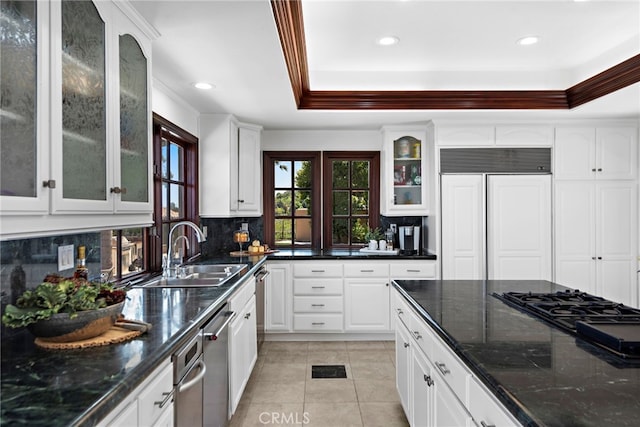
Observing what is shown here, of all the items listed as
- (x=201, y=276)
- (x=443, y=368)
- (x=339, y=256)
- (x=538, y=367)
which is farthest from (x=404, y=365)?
(x=339, y=256)

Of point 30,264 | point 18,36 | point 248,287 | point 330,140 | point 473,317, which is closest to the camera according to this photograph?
point 18,36

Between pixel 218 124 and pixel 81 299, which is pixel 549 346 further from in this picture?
pixel 218 124

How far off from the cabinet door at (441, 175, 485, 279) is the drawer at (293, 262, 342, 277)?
43.5 inches

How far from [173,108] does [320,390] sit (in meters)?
2.44

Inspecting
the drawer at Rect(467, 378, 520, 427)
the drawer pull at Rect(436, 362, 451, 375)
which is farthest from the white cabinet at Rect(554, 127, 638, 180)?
the drawer at Rect(467, 378, 520, 427)

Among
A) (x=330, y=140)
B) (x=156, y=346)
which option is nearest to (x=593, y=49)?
(x=330, y=140)

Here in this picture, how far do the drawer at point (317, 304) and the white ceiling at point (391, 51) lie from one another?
1809mm

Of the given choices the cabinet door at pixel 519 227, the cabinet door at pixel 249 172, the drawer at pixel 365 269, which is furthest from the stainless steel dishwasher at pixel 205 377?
the cabinet door at pixel 519 227

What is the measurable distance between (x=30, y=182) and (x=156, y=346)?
0.63 m

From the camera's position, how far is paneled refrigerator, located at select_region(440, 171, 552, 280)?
3910mm

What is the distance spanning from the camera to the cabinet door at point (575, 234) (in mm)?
3947

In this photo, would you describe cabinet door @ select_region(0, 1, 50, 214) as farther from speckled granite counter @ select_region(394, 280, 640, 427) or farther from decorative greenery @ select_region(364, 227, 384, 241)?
decorative greenery @ select_region(364, 227, 384, 241)

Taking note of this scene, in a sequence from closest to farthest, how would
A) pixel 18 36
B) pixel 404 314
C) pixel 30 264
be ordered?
pixel 18 36
pixel 30 264
pixel 404 314

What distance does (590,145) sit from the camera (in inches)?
156
